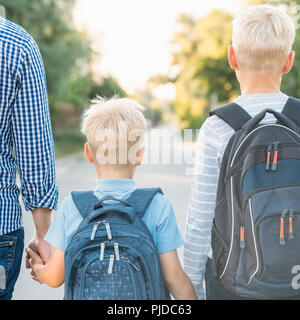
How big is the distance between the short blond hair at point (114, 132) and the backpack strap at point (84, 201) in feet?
0.48

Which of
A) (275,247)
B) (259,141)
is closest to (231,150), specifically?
(259,141)

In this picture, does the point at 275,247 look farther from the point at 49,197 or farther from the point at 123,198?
the point at 49,197

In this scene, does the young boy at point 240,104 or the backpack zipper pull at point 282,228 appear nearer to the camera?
the backpack zipper pull at point 282,228

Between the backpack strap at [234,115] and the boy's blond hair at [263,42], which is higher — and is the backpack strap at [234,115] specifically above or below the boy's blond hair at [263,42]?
below

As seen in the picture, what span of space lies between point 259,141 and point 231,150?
0.11m

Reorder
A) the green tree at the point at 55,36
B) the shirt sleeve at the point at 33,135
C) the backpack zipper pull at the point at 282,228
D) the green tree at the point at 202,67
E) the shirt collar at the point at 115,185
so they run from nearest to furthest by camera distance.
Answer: the backpack zipper pull at the point at 282,228
the shirt sleeve at the point at 33,135
the shirt collar at the point at 115,185
the green tree at the point at 55,36
the green tree at the point at 202,67

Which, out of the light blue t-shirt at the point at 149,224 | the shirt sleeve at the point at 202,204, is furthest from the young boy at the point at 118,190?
the shirt sleeve at the point at 202,204

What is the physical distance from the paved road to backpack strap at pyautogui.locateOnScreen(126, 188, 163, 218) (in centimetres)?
273

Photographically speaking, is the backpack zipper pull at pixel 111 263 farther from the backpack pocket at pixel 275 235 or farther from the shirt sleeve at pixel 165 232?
the backpack pocket at pixel 275 235

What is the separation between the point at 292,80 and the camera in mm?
27062

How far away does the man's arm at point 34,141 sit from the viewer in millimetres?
1900

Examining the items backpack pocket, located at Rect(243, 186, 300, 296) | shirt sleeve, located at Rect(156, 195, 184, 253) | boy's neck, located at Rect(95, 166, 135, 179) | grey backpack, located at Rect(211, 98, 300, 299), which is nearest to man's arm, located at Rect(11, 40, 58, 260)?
boy's neck, located at Rect(95, 166, 135, 179)

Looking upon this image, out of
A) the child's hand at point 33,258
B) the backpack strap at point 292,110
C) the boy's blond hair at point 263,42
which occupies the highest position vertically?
the boy's blond hair at point 263,42

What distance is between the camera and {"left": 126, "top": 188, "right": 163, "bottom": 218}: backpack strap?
1.94m
